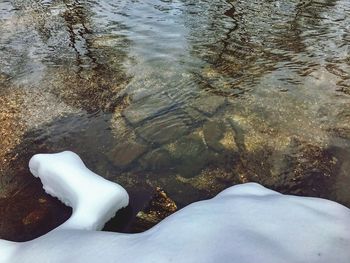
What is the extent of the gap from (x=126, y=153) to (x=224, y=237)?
1.97 m

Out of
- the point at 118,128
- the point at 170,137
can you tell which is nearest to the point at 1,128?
the point at 118,128

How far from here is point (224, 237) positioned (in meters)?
1.87

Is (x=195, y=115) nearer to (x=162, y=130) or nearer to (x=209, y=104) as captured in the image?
(x=209, y=104)

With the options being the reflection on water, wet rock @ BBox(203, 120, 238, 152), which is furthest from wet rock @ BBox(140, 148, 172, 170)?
wet rock @ BBox(203, 120, 238, 152)

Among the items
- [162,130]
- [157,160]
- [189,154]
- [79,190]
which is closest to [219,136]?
[189,154]

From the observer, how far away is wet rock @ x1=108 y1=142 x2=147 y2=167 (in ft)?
11.8

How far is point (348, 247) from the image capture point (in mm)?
1877

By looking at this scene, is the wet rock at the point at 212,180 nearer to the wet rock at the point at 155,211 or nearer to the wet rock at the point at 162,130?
the wet rock at the point at 155,211

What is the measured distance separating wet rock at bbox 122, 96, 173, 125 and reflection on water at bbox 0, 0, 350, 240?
0.06ft

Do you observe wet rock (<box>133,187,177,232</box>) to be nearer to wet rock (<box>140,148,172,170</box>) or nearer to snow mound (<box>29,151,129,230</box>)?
snow mound (<box>29,151,129,230</box>)

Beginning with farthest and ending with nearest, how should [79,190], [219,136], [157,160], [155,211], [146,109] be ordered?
[146,109] < [219,136] < [157,160] < [155,211] < [79,190]

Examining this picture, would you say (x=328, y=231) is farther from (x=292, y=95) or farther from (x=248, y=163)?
(x=292, y=95)

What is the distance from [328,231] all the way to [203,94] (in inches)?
109

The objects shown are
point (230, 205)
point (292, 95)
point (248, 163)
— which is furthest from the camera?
point (292, 95)
